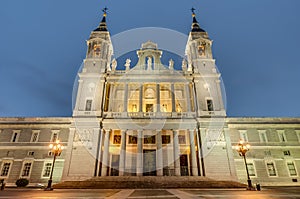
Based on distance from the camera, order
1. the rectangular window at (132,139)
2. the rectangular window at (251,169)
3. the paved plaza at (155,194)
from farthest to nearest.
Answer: the rectangular window at (132,139)
the rectangular window at (251,169)
the paved plaza at (155,194)

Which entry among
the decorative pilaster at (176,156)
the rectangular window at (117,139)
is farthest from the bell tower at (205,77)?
the rectangular window at (117,139)

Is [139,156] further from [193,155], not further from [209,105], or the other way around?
[209,105]

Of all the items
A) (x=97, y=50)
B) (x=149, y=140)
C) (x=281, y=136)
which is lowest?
(x=149, y=140)

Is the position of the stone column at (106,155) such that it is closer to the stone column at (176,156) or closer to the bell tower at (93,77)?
the bell tower at (93,77)

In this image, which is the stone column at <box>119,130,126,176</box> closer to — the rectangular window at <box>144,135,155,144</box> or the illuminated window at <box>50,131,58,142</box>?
the rectangular window at <box>144,135,155,144</box>

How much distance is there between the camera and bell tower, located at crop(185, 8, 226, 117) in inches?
1120

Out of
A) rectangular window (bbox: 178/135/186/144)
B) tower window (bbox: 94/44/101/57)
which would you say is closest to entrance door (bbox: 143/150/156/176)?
rectangular window (bbox: 178/135/186/144)

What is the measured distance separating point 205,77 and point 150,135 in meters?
12.8

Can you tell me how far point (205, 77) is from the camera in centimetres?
3078

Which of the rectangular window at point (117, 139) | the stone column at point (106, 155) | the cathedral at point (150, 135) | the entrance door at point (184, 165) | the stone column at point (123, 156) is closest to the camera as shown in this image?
the stone column at point (123, 156)

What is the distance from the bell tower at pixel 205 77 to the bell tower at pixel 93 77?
48.9 ft

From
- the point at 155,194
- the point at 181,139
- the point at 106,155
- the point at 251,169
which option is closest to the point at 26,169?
the point at 106,155

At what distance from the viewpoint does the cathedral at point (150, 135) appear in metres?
25.3

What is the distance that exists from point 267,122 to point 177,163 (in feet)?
50.4
